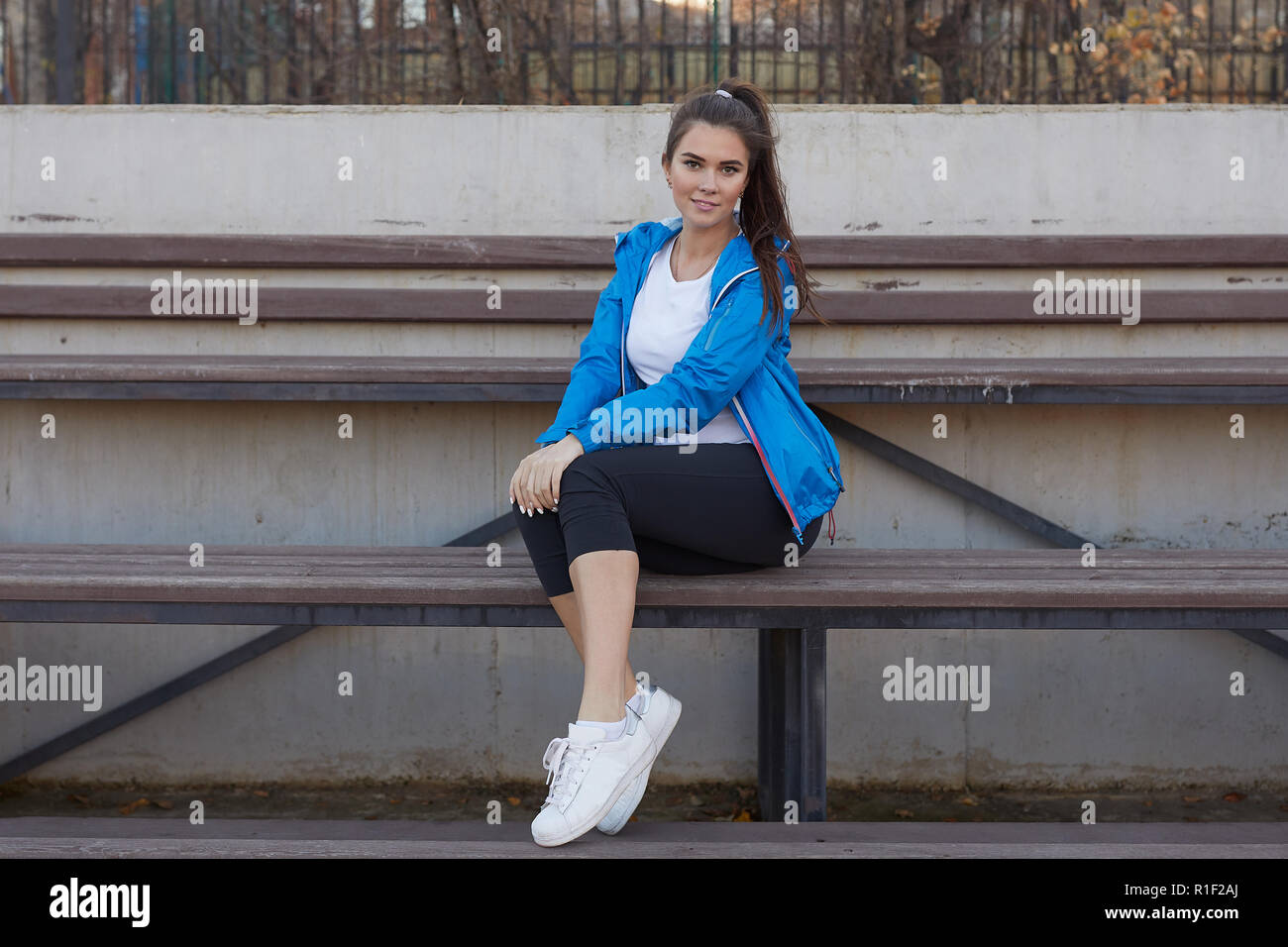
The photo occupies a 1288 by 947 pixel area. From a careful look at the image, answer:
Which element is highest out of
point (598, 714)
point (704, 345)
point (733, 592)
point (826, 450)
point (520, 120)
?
point (520, 120)

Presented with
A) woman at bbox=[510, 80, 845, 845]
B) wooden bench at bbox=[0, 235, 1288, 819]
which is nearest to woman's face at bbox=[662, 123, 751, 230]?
woman at bbox=[510, 80, 845, 845]

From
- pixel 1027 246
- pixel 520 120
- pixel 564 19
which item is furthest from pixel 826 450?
pixel 564 19

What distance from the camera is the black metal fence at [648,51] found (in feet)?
14.7

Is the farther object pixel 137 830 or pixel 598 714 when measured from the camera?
pixel 137 830

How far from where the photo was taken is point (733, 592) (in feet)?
7.86

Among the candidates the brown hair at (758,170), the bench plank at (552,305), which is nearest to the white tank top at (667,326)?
the brown hair at (758,170)

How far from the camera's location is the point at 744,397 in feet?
8.18

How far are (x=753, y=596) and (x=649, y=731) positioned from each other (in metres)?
0.32

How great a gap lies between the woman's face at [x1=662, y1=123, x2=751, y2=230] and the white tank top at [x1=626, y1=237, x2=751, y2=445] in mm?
135

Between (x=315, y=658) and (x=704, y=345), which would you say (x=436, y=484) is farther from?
(x=704, y=345)

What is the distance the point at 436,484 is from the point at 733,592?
1.55 meters

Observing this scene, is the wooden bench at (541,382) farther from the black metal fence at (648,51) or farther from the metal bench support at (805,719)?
the black metal fence at (648,51)

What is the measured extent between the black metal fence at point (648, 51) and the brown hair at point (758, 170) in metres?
1.93
